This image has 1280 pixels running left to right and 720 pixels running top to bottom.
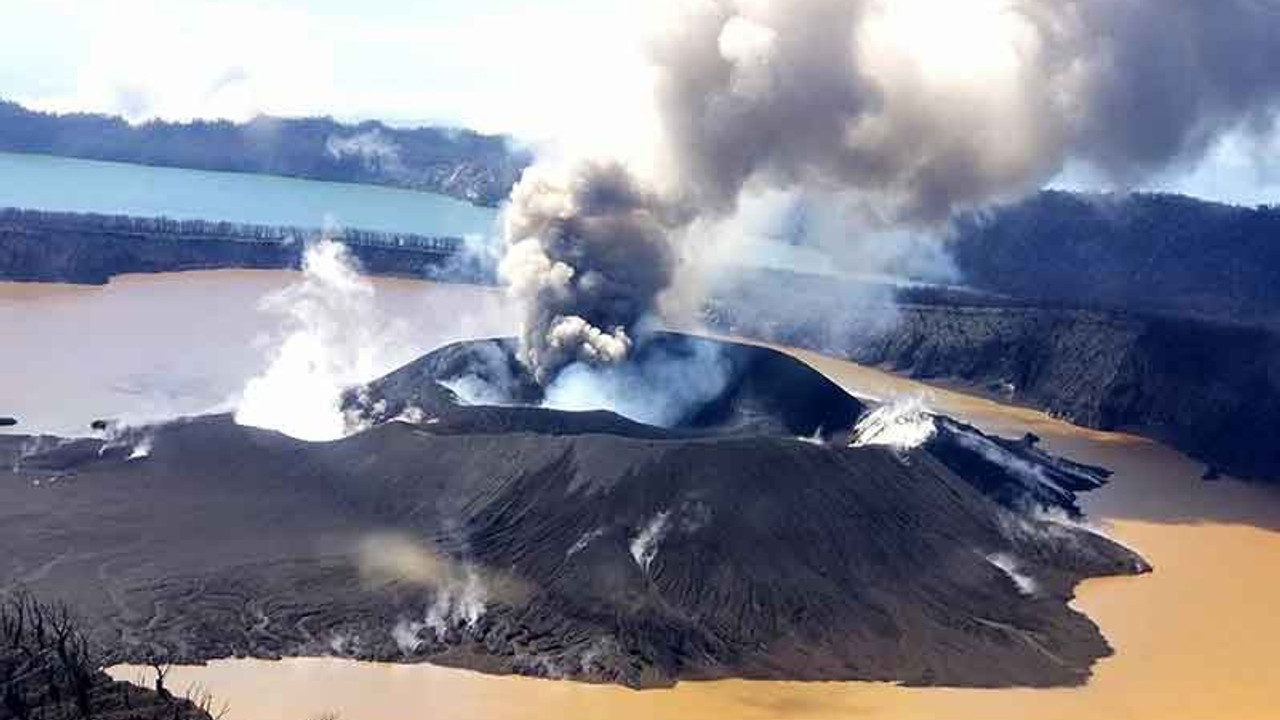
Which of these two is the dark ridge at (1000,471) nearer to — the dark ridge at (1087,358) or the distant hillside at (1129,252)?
the dark ridge at (1087,358)

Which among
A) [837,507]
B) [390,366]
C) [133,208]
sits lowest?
[133,208]

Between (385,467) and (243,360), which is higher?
(385,467)

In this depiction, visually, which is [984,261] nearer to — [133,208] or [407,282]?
[407,282]

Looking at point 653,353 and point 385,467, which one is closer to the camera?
point 385,467

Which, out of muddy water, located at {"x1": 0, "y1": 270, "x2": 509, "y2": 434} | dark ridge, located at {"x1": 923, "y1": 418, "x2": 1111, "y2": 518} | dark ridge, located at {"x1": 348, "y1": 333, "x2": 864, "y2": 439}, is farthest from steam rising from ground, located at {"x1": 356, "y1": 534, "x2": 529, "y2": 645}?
dark ridge, located at {"x1": 923, "y1": 418, "x2": 1111, "y2": 518}

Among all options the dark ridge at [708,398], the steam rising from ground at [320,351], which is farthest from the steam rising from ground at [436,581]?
the steam rising from ground at [320,351]

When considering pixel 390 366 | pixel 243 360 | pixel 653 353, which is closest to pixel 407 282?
pixel 243 360

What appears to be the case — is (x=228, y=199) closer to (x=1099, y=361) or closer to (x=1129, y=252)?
(x=1129, y=252)
